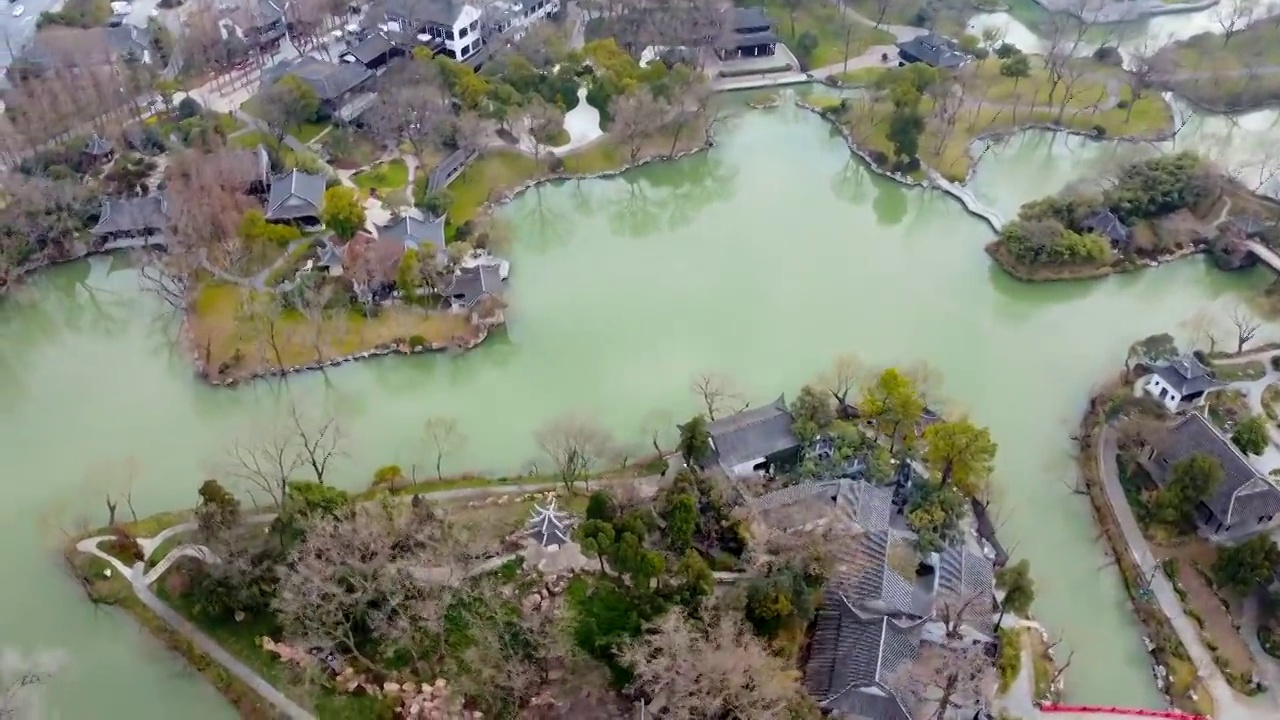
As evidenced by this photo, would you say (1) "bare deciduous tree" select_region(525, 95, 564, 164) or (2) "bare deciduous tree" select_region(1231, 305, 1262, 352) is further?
(1) "bare deciduous tree" select_region(525, 95, 564, 164)

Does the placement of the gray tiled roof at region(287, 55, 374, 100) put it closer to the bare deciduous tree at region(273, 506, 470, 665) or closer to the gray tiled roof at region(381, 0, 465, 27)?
the gray tiled roof at region(381, 0, 465, 27)

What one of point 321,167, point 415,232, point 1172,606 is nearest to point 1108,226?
point 1172,606

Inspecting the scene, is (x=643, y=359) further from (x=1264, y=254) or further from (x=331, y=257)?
(x=1264, y=254)

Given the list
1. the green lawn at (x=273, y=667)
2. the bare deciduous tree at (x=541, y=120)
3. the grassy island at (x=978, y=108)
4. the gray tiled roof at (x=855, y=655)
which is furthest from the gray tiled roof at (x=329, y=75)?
the gray tiled roof at (x=855, y=655)

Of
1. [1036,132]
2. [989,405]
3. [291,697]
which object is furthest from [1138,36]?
[291,697]

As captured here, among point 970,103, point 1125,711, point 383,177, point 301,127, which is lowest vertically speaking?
point 1125,711

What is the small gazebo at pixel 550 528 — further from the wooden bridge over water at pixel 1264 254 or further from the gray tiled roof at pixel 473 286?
the wooden bridge over water at pixel 1264 254

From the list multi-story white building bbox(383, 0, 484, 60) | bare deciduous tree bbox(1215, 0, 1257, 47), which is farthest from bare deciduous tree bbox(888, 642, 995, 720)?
bare deciduous tree bbox(1215, 0, 1257, 47)
